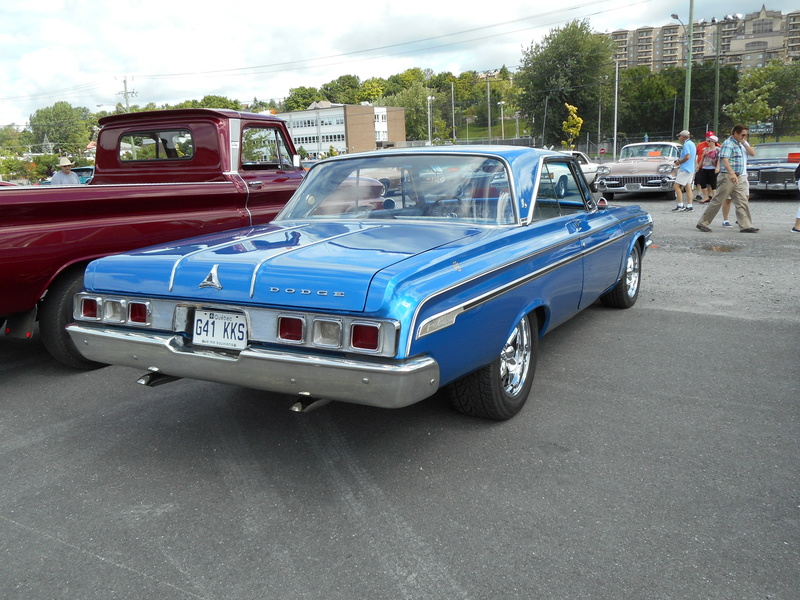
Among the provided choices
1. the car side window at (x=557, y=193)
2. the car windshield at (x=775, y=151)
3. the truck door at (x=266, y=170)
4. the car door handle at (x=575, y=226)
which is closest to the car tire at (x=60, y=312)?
the truck door at (x=266, y=170)

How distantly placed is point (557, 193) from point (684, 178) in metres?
10.1

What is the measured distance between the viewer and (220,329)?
293 centimetres

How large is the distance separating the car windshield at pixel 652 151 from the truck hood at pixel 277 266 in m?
15.2

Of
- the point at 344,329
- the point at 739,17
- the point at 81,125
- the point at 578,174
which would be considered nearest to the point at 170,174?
the point at 578,174

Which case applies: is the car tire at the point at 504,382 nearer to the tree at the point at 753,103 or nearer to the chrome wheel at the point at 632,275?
the chrome wheel at the point at 632,275

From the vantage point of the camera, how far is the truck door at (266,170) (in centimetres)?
609

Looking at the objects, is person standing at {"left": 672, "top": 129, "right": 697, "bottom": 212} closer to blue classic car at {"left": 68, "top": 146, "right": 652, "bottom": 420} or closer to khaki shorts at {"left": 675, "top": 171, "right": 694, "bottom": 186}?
khaki shorts at {"left": 675, "top": 171, "right": 694, "bottom": 186}

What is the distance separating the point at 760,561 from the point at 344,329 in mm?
1737

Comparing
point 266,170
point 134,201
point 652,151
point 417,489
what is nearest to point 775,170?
point 652,151

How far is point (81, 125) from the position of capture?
120625 millimetres

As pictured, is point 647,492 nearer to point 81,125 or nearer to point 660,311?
point 660,311

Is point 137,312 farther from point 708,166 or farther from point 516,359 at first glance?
point 708,166

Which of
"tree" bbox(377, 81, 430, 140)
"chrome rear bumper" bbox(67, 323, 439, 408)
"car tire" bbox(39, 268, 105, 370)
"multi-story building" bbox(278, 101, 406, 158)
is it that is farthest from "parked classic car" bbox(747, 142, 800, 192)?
"tree" bbox(377, 81, 430, 140)

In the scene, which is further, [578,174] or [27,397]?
[578,174]
